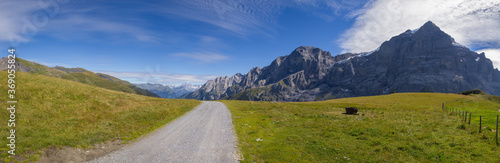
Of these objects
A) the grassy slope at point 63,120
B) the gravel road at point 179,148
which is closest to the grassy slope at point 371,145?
the gravel road at point 179,148

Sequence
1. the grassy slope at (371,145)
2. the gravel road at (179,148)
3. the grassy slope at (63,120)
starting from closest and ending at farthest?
the gravel road at (179,148) → the grassy slope at (371,145) → the grassy slope at (63,120)

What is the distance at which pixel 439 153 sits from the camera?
1488cm

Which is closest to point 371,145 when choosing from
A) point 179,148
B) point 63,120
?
point 179,148

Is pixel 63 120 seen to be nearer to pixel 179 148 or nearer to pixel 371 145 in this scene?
pixel 179 148

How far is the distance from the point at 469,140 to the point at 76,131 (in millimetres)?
36649

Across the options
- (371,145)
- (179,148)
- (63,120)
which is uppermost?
(63,120)

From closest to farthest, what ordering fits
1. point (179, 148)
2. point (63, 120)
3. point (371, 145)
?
point (179, 148), point (371, 145), point (63, 120)

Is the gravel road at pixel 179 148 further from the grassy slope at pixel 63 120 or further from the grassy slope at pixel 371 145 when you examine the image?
the grassy slope at pixel 63 120

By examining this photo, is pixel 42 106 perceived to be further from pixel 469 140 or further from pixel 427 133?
pixel 469 140

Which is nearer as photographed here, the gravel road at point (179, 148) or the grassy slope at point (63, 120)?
the gravel road at point (179, 148)

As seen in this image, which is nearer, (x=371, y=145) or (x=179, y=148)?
(x=179, y=148)

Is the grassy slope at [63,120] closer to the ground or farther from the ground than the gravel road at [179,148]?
farther from the ground

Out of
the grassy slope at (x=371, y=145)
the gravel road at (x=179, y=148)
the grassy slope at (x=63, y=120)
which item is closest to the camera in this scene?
the gravel road at (x=179, y=148)

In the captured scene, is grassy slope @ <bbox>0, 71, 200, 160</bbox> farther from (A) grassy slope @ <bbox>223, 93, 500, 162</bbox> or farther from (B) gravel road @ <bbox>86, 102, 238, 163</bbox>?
(A) grassy slope @ <bbox>223, 93, 500, 162</bbox>
